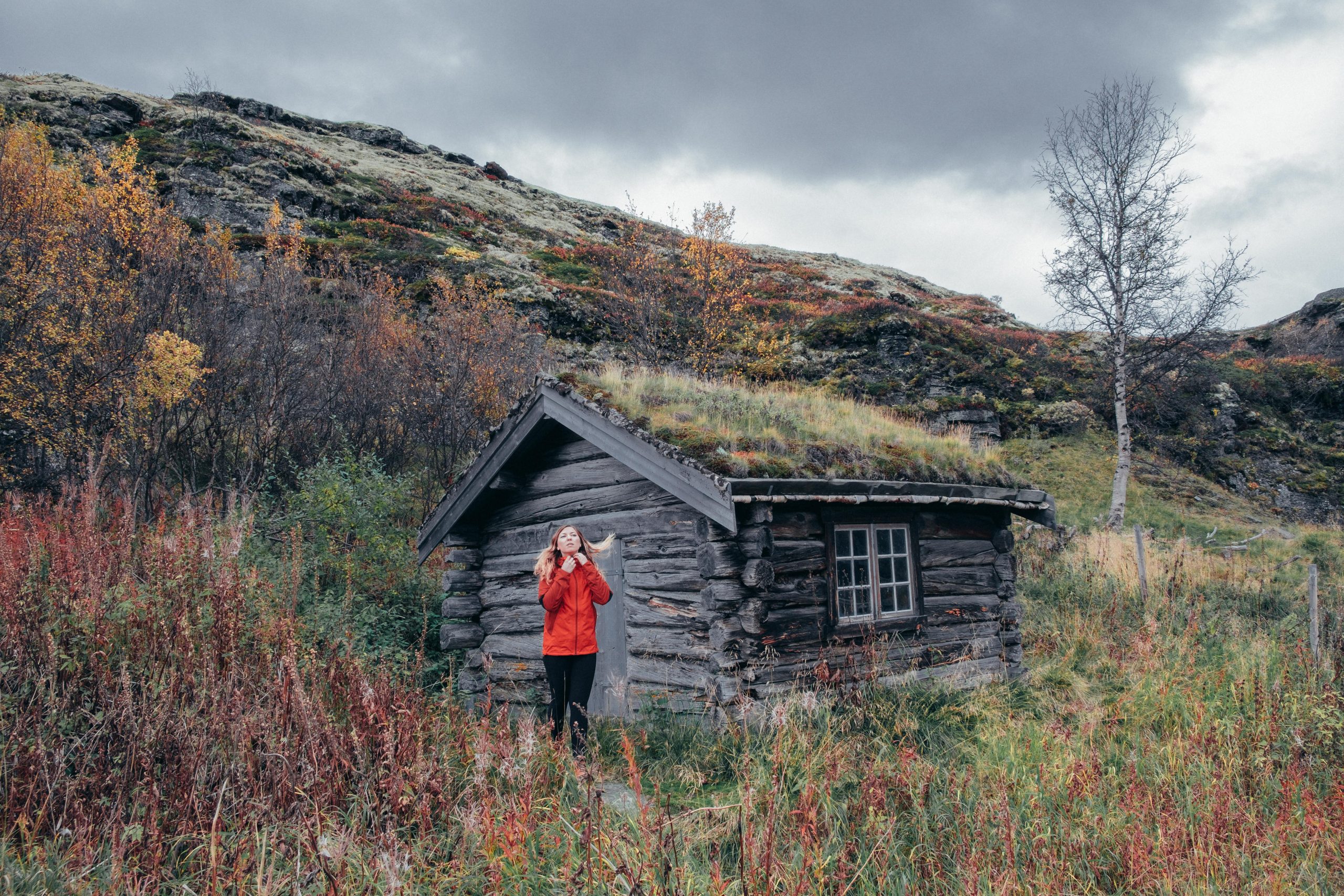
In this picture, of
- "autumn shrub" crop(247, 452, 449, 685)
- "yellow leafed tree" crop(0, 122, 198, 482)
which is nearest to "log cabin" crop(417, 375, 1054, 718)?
"autumn shrub" crop(247, 452, 449, 685)

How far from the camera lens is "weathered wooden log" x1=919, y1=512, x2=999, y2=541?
8086 mm

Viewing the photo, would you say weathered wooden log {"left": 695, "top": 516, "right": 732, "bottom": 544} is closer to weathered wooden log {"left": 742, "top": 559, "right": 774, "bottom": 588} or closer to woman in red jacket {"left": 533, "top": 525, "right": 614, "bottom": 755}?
weathered wooden log {"left": 742, "top": 559, "right": 774, "bottom": 588}

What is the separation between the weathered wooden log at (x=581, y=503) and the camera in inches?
281

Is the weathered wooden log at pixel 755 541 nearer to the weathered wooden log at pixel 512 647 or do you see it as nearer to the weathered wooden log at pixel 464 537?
the weathered wooden log at pixel 512 647

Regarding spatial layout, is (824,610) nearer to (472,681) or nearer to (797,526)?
(797,526)

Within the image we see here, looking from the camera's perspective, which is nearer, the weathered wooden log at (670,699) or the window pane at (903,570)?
the weathered wooden log at (670,699)

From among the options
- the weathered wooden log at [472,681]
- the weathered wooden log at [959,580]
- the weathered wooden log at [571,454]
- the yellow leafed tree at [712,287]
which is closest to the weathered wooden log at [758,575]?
the weathered wooden log at [571,454]

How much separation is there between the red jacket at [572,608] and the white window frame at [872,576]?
265 centimetres

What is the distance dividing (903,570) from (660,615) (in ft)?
9.25

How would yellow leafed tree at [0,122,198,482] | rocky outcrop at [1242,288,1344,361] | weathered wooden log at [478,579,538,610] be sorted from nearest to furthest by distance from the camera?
weathered wooden log at [478,579,538,610] → yellow leafed tree at [0,122,198,482] → rocky outcrop at [1242,288,1344,361]

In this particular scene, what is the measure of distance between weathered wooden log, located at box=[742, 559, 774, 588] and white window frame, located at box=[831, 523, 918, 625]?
102 cm

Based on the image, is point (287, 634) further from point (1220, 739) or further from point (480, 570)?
point (1220, 739)

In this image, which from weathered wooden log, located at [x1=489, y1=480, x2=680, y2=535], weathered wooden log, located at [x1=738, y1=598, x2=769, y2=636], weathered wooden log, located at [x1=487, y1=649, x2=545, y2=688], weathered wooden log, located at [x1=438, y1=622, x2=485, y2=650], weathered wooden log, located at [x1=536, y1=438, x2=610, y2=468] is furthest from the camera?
weathered wooden log, located at [x1=438, y1=622, x2=485, y2=650]

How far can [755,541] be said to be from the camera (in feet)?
20.9
